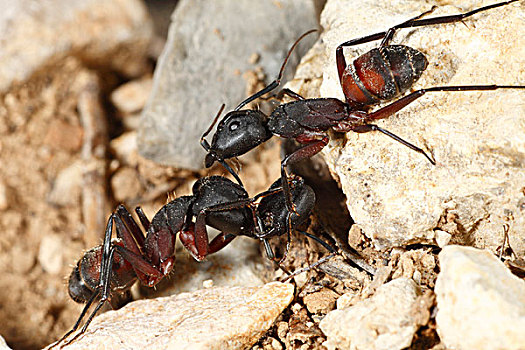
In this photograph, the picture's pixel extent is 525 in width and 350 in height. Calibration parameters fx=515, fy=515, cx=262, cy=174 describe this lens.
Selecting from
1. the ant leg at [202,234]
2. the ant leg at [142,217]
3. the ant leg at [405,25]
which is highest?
the ant leg at [405,25]

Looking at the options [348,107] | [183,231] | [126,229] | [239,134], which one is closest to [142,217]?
[126,229]

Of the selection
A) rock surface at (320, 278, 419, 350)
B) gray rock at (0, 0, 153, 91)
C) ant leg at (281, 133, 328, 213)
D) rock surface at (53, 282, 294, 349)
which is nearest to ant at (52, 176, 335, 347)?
ant leg at (281, 133, 328, 213)

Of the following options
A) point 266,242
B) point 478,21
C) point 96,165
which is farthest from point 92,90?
point 478,21

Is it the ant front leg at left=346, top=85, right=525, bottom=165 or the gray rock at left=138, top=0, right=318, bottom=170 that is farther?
the gray rock at left=138, top=0, right=318, bottom=170

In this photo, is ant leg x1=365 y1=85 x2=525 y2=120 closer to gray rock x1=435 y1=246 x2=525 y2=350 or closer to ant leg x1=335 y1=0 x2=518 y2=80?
ant leg x1=335 y1=0 x2=518 y2=80

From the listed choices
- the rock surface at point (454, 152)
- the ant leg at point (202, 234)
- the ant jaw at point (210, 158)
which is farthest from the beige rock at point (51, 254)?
the rock surface at point (454, 152)

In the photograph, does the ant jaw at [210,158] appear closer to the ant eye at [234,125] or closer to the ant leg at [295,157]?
the ant eye at [234,125]
